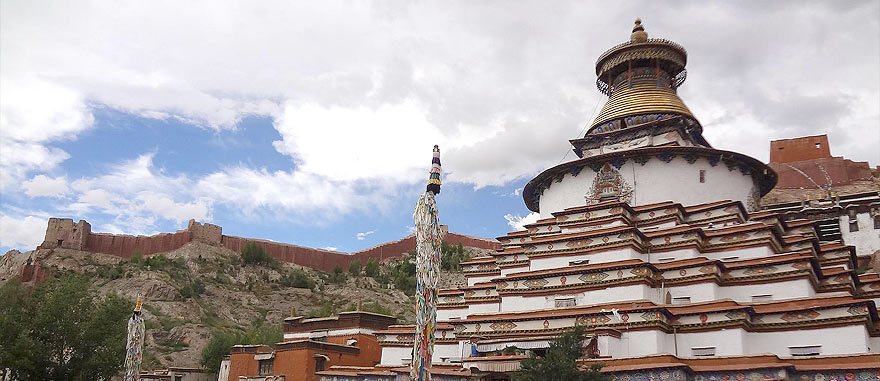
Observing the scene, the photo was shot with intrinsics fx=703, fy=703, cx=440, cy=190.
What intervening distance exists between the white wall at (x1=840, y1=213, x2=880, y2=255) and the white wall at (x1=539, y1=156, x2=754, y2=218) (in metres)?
11.4

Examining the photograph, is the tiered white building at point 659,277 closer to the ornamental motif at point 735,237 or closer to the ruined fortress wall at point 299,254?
the ornamental motif at point 735,237

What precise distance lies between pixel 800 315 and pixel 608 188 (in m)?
8.90

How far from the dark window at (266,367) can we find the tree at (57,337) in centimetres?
510

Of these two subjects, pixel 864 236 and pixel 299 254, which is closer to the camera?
pixel 864 236

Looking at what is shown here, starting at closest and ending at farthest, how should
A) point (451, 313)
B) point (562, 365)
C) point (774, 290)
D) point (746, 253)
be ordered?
point (562, 365)
point (774, 290)
point (746, 253)
point (451, 313)

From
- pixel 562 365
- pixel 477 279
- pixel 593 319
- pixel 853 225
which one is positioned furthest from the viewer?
pixel 853 225

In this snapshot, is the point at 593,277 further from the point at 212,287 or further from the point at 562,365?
the point at 212,287

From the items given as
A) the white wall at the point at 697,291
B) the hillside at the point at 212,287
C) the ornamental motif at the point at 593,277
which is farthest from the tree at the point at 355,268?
the white wall at the point at 697,291

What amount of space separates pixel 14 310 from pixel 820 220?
3437cm

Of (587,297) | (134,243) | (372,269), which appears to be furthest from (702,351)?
(134,243)

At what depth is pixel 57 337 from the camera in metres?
24.5

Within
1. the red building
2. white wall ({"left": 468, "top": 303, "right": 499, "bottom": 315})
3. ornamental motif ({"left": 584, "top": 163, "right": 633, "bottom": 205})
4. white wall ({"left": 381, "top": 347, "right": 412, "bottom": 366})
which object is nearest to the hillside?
the red building

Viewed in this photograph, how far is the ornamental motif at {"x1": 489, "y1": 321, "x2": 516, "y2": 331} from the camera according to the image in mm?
19203

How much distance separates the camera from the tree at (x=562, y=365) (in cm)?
1417
